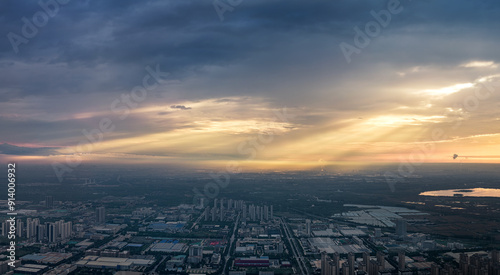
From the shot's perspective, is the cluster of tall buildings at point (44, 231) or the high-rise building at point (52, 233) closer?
the high-rise building at point (52, 233)

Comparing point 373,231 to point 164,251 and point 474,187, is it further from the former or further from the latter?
point 474,187

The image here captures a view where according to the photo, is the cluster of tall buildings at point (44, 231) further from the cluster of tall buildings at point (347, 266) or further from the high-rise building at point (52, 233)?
the cluster of tall buildings at point (347, 266)

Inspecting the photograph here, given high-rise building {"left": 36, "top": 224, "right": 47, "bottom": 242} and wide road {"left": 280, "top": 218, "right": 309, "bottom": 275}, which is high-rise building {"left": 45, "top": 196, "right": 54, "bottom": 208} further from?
wide road {"left": 280, "top": 218, "right": 309, "bottom": 275}

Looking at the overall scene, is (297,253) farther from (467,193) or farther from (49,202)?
(467,193)

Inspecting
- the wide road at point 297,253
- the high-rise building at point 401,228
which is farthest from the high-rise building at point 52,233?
the high-rise building at point 401,228

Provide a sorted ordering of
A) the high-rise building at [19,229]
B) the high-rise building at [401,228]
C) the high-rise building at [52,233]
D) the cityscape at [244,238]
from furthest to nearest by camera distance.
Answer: the high-rise building at [401,228]
the high-rise building at [19,229]
the high-rise building at [52,233]
the cityscape at [244,238]

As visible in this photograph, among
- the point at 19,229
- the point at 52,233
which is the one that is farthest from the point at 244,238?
the point at 19,229

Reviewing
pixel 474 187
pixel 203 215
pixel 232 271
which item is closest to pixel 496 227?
pixel 232 271
